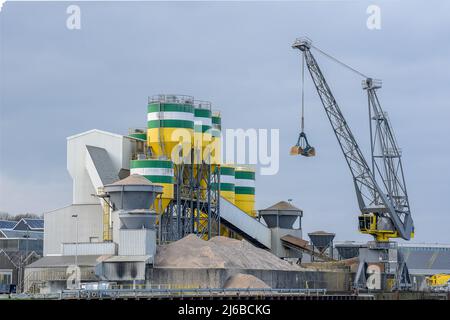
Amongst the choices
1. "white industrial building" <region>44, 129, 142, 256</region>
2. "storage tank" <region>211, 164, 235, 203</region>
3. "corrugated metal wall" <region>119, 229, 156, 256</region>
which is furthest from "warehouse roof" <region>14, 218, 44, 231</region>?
"corrugated metal wall" <region>119, 229, 156, 256</region>

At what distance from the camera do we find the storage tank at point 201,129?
134 meters

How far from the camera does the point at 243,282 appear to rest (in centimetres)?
11394

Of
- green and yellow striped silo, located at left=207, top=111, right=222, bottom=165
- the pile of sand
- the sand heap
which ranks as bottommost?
the pile of sand

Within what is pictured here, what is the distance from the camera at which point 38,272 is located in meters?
119

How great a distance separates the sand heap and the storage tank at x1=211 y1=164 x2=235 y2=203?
23917 mm

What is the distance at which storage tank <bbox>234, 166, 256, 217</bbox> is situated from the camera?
159125mm

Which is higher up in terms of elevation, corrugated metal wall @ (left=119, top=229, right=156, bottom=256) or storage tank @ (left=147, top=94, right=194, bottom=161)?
storage tank @ (left=147, top=94, right=194, bottom=161)

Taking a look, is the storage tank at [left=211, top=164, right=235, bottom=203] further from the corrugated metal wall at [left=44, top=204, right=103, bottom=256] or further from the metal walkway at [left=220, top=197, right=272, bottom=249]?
the corrugated metal wall at [left=44, top=204, right=103, bottom=256]

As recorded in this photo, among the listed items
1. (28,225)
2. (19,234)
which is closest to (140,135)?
(19,234)

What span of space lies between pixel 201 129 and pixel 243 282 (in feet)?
90.1

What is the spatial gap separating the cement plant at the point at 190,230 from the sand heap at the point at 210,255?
169mm

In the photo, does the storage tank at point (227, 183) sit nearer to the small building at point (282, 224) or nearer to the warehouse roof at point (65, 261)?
the small building at point (282, 224)
